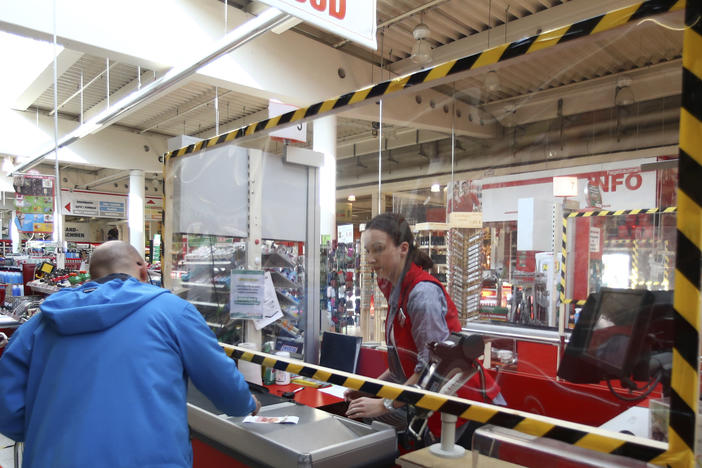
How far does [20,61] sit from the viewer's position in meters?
7.18

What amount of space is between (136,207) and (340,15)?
11085 mm

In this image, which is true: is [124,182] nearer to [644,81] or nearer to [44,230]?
[44,230]

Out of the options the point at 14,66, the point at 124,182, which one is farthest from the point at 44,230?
the point at 124,182

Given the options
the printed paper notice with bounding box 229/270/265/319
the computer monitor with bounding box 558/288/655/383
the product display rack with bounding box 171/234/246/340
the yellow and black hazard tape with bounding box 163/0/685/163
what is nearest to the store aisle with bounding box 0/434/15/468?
the product display rack with bounding box 171/234/246/340

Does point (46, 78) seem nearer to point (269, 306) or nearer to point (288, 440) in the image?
→ point (269, 306)

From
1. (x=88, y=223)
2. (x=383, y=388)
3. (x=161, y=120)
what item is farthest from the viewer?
(x=88, y=223)

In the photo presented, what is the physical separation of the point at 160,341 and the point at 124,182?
18437 millimetres

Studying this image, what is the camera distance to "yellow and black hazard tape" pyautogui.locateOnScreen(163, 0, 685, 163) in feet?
3.74

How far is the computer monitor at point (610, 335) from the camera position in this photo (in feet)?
4.14

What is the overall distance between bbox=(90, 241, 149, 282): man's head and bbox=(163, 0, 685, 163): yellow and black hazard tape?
0.85 m

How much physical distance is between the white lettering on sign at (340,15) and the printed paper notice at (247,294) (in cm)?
147

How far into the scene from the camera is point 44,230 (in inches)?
367

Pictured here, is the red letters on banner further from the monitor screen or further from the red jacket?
the monitor screen

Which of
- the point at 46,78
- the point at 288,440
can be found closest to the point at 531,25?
the point at 288,440
